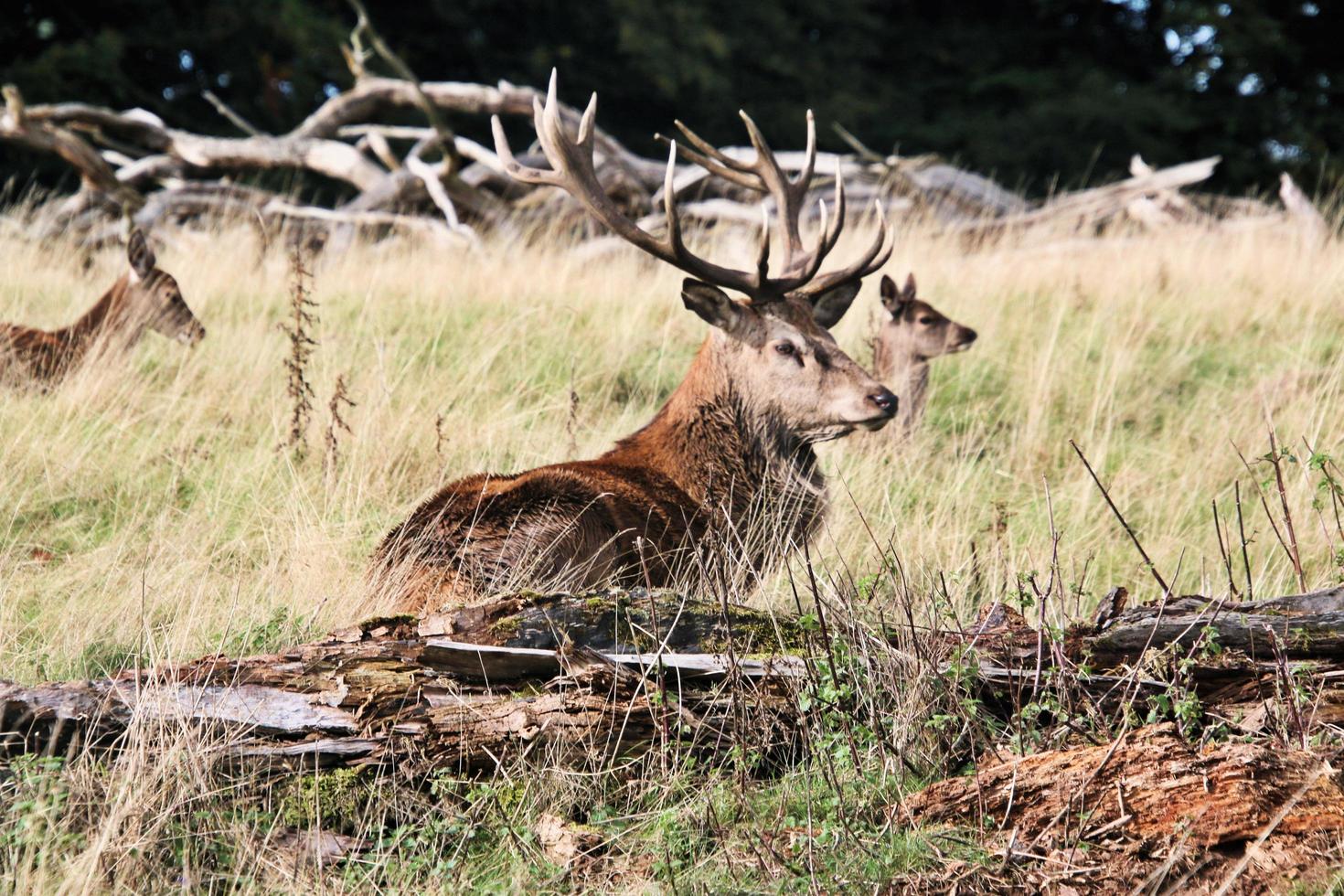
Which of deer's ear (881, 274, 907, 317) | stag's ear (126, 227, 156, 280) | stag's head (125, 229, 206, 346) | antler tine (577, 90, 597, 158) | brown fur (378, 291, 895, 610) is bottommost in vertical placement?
stag's head (125, 229, 206, 346)

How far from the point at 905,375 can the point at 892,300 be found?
0.45 m

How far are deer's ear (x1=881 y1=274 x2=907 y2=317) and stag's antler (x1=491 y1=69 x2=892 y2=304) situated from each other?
169cm

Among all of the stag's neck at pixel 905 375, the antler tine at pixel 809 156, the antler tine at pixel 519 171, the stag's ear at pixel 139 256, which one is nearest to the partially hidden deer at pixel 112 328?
the stag's ear at pixel 139 256

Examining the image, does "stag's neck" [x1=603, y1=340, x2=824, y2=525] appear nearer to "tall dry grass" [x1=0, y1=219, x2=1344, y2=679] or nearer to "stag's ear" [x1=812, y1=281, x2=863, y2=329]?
"tall dry grass" [x1=0, y1=219, x2=1344, y2=679]

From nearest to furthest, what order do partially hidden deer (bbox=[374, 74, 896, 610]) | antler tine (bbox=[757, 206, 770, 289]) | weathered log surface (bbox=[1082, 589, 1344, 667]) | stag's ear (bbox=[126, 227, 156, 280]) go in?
weathered log surface (bbox=[1082, 589, 1344, 667])
partially hidden deer (bbox=[374, 74, 896, 610])
antler tine (bbox=[757, 206, 770, 289])
stag's ear (bbox=[126, 227, 156, 280])

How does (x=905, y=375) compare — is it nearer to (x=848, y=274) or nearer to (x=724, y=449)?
(x=848, y=274)

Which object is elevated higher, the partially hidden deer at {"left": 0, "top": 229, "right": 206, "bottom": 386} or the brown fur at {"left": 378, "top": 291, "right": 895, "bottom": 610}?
the brown fur at {"left": 378, "top": 291, "right": 895, "bottom": 610}

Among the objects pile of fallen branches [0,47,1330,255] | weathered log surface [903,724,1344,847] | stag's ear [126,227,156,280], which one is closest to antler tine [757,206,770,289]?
weathered log surface [903,724,1344,847]

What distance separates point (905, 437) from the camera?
6918 mm

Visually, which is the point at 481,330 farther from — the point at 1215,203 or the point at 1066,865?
the point at 1215,203

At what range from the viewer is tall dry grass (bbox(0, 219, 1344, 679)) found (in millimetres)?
4406

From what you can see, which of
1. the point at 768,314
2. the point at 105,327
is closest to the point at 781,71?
the point at 105,327

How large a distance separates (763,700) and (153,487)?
133 inches

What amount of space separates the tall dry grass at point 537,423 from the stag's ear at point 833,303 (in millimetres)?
710
